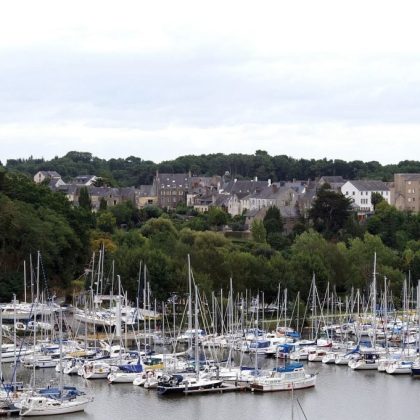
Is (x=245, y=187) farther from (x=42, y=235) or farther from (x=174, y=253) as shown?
(x=42, y=235)

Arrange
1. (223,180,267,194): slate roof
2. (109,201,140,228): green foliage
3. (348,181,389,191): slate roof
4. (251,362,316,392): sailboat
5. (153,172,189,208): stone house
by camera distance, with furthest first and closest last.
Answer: (153,172,189,208): stone house → (223,180,267,194): slate roof → (348,181,389,191): slate roof → (109,201,140,228): green foliage → (251,362,316,392): sailboat

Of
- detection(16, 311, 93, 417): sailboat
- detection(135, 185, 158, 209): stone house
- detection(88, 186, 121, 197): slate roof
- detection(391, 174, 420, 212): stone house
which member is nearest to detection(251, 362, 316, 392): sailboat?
detection(16, 311, 93, 417): sailboat

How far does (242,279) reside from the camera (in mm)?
68812

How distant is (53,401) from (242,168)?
4918 inches

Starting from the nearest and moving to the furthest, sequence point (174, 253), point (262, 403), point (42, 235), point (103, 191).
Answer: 1. point (262, 403)
2. point (42, 235)
3. point (174, 253)
4. point (103, 191)

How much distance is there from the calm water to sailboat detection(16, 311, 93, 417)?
0.35 m

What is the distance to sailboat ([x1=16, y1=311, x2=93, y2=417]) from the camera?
42906 millimetres

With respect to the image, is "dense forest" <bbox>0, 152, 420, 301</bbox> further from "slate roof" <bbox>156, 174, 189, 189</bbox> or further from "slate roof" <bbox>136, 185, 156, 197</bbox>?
"slate roof" <bbox>156, 174, 189, 189</bbox>

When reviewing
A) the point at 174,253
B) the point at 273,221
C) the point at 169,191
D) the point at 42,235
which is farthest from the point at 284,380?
the point at 169,191

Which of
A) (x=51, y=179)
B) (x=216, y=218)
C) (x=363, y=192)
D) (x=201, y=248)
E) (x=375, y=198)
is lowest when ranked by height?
(x=201, y=248)

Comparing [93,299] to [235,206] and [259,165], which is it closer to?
[235,206]

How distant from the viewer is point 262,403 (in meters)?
46.6

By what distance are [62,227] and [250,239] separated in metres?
31.4

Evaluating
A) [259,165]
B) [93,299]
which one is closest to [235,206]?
[259,165]
